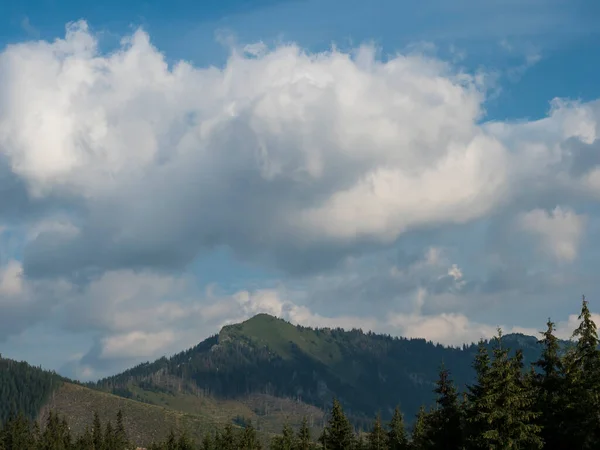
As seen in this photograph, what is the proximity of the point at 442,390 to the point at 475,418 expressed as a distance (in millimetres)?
12265

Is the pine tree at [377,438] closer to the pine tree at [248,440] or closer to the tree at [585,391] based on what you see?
the pine tree at [248,440]

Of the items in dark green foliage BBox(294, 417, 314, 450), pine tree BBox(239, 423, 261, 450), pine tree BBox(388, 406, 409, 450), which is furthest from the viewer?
pine tree BBox(239, 423, 261, 450)

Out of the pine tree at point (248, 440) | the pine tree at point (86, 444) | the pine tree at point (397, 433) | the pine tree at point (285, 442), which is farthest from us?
the pine tree at point (86, 444)

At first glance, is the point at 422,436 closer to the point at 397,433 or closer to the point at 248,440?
the point at 397,433

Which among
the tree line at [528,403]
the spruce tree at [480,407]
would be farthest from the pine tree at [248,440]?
the spruce tree at [480,407]

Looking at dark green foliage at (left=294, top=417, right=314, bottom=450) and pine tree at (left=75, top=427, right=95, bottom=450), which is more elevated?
pine tree at (left=75, top=427, right=95, bottom=450)

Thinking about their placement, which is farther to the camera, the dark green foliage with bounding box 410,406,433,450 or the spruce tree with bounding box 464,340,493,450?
the dark green foliage with bounding box 410,406,433,450

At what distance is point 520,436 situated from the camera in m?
56.4

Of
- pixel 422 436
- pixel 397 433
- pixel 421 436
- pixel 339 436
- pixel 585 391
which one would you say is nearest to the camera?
pixel 585 391

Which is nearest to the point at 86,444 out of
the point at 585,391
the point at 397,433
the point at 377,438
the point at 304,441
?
the point at 304,441

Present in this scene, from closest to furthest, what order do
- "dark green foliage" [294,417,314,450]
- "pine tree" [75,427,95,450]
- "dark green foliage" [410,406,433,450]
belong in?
"dark green foliage" [410,406,433,450] → "dark green foliage" [294,417,314,450] → "pine tree" [75,427,95,450]

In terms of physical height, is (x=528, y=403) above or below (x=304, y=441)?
above

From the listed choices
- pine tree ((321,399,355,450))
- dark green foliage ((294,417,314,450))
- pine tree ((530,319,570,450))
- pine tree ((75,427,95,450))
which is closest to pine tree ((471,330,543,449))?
pine tree ((530,319,570,450))

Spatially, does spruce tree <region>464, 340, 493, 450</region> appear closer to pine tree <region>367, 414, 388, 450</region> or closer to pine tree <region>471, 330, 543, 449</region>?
pine tree <region>471, 330, 543, 449</region>
